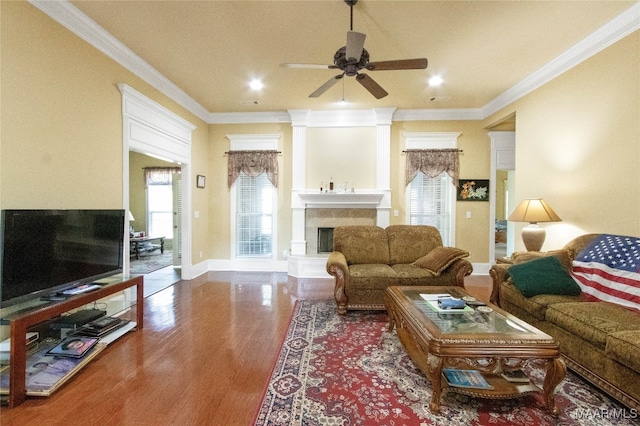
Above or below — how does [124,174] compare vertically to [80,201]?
above

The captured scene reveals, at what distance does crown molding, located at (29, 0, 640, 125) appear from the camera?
2.63m

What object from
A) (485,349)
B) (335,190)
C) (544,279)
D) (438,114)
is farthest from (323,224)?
(485,349)

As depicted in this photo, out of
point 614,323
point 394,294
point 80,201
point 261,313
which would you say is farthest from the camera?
point 261,313

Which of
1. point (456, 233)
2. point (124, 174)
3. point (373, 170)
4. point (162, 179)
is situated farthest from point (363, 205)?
point (162, 179)

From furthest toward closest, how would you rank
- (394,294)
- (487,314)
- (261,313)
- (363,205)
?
(363,205), (261,313), (394,294), (487,314)

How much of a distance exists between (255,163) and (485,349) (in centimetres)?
493

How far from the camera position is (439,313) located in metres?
2.15

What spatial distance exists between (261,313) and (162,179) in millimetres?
6281

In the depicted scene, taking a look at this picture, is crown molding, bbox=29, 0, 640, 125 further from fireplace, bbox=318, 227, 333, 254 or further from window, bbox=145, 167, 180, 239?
window, bbox=145, 167, 180, 239

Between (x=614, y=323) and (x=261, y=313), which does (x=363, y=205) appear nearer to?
(x=261, y=313)

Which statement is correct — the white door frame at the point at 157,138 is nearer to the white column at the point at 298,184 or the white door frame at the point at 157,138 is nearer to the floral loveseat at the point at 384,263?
the white column at the point at 298,184

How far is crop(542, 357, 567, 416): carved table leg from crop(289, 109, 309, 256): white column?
4164 mm

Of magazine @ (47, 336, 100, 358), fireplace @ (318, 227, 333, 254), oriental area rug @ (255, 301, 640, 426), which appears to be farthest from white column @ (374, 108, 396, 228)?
magazine @ (47, 336, 100, 358)

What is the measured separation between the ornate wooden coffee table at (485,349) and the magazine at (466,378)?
0.03m
